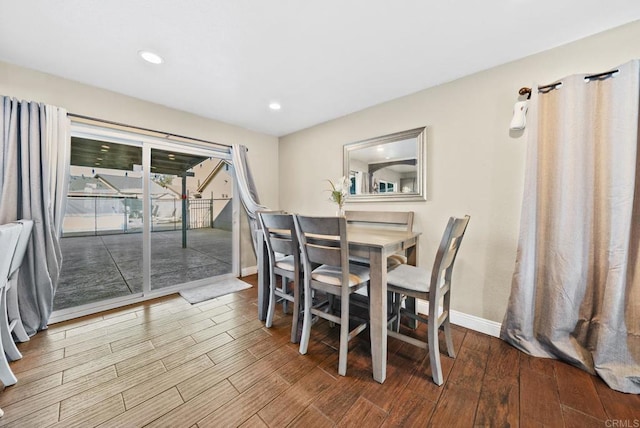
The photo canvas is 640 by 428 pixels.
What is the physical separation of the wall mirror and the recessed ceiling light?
6.60ft

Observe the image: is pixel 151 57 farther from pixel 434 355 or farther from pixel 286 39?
pixel 434 355

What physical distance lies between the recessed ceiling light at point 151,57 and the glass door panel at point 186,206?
3.98 ft

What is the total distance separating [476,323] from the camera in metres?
2.01

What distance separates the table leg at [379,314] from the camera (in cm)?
140

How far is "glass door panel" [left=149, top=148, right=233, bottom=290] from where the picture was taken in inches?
117

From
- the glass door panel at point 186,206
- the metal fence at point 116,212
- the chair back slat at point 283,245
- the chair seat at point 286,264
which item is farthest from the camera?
the glass door panel at point 186,206

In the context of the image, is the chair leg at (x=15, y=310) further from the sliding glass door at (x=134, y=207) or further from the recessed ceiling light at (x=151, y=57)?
the recessed ceiling light at (x=151, y=57)

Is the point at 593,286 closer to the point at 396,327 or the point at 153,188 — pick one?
the point at 396,327

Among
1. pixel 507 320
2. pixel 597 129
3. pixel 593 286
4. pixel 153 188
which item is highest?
pixel 597 129

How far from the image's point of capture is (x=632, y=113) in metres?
1.36

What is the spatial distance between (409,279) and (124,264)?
175 inches

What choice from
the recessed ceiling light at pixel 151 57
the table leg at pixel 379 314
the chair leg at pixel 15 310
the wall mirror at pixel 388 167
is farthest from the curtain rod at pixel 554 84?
the chair leg at pixel 15 310

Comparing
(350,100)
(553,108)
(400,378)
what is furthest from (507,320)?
(350,100)

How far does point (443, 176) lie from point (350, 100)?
1330 mm
